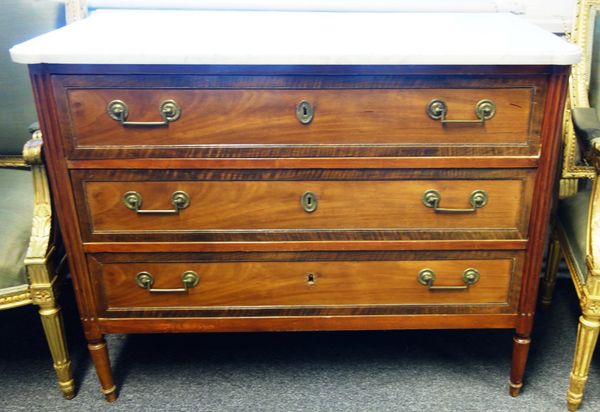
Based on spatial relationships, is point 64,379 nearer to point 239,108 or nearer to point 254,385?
point 254,385

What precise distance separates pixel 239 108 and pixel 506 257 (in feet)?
2.35

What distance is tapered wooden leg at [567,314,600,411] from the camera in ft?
4.75

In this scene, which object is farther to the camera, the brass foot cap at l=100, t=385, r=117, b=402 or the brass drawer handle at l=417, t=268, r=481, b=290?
the brass foot cap at l=100, t=385, r=117, b=402

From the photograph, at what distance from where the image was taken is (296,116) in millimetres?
1297

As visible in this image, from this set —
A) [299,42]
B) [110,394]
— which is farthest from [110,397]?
[299,42]

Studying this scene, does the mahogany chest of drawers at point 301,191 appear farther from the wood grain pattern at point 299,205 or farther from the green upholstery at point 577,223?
the green upholstery at point 577,223

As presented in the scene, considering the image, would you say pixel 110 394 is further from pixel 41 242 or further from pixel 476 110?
pixel 476 110

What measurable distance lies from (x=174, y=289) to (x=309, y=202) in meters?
0.40

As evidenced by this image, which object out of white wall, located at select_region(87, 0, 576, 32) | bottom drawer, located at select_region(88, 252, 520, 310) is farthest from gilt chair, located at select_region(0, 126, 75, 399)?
white wall, located at select_region(87, 0, 576, 32)

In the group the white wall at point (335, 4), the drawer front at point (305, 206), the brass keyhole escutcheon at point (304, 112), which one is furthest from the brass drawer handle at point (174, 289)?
the white wall at point (335, 4)

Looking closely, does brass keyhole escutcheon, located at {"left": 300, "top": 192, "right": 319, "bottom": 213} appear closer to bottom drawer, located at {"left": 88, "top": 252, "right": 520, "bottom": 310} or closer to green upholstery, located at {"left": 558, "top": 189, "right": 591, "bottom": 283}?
bottom drawer, located at {"left": 88, "top": 252, "right": 520, "bottom": 310}

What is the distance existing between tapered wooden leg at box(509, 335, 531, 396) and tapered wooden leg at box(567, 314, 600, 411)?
0.38 ft

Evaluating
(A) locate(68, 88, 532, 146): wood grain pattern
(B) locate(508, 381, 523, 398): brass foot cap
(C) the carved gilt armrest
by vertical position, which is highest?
(A) locate(68, 88, 532, 146): wood grain pattern

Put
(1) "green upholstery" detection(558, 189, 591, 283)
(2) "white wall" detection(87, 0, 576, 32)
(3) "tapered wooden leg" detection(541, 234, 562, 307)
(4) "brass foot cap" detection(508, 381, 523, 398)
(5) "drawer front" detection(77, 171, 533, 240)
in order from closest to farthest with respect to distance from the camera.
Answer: (5) "drawer front" detection(77, 171, 533, 240)
(1) "green upholstery" detection(558, 189, 591, 283)
(4) "brass foot cap" detection(508, 381, 523, 398)
(2) "white wall" detection(87, 0, 576, 32)
(3) "tapered wooden leg" detection(541, 234, 562, 307)
